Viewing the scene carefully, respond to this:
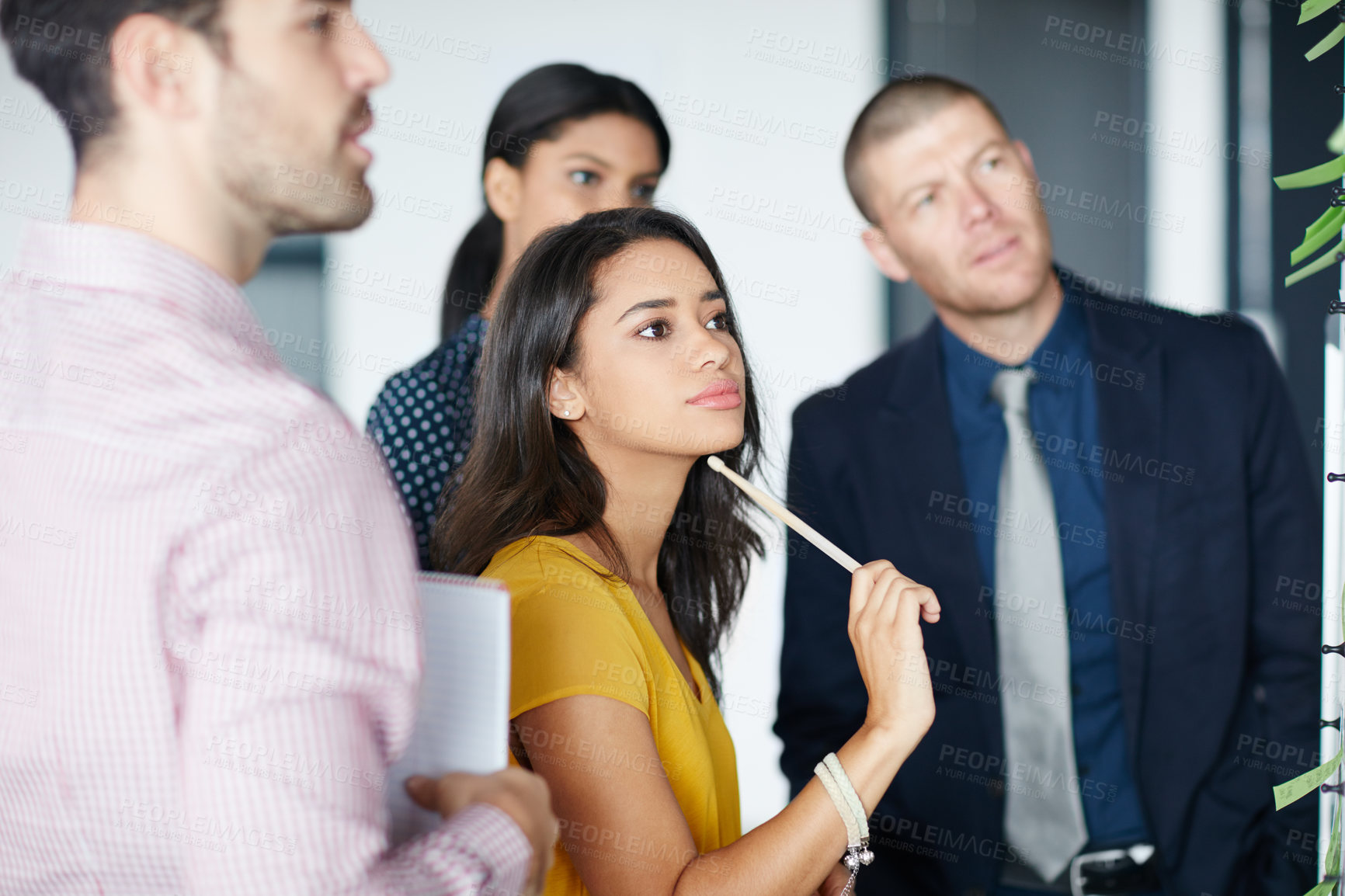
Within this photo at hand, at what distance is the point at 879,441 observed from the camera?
7.97 feet

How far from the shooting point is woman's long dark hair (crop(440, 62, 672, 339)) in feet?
8.01

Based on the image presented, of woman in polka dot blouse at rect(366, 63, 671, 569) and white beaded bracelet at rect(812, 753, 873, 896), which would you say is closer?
white beaded bracelet at rect(812, 753, 873, 896)

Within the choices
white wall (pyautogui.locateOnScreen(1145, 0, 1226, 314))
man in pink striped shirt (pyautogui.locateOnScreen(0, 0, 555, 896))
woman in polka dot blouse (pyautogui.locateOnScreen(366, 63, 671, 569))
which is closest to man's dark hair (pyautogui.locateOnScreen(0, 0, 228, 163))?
man in pink striped shirt (pyautogui.locateOnScreen(0, 0, 555, 896))

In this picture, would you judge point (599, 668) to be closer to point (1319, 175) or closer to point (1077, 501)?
point (1319, 175)

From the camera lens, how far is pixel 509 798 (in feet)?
3.09

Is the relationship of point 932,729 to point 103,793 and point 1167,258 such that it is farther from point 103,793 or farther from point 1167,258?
point 103,793

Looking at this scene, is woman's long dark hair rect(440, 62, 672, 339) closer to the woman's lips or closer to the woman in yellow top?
the woman in yellow top

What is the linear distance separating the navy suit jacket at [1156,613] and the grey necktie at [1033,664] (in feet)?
0.19

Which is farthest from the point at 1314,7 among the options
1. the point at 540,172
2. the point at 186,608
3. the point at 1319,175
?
the point at 540,172

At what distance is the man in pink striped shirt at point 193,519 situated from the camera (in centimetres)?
77

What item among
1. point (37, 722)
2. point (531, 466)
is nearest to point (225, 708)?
point (37, 722)

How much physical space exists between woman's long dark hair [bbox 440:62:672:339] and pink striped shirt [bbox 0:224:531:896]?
1.66m

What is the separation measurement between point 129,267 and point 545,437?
81cm

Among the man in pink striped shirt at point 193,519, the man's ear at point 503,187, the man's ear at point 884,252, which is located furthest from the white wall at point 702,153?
the man in pink striped shirt at point 193,519
